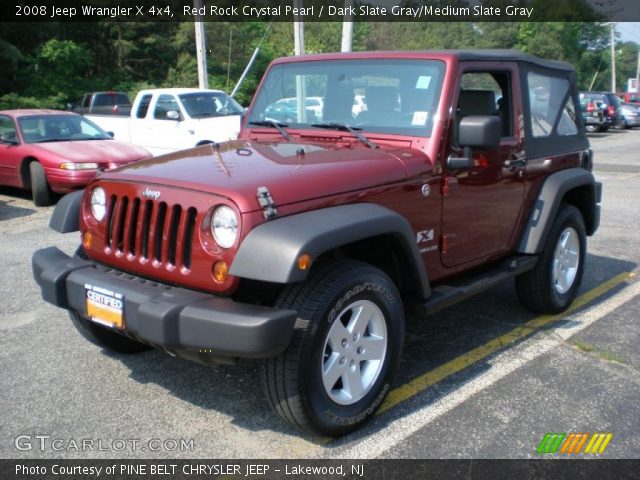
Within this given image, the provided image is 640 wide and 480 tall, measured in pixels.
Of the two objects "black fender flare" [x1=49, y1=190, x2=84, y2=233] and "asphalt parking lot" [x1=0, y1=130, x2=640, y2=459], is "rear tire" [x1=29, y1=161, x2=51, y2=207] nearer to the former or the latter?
"asphalt parking lot" [x1=0, y1=130, x2=640, y2=459]

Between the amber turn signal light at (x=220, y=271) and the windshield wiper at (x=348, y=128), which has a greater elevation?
the windshield wiper at (x=348, y=128)

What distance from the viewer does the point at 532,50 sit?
56656 mm

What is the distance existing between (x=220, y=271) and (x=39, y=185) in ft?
26.1

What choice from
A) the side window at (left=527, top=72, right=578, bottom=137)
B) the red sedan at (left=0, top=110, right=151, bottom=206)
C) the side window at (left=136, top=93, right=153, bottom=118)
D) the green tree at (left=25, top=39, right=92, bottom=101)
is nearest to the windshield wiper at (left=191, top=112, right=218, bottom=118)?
the side window at (left=136, top=93, right=153, bottom=118)

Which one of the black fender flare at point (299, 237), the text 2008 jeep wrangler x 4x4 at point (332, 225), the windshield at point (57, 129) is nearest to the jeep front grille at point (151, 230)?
the text 2008 jeep wrangler x 4x4 at point (332, 225)

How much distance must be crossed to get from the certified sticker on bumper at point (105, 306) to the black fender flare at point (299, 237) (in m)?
0.65

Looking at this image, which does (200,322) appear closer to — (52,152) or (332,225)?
(332,225)

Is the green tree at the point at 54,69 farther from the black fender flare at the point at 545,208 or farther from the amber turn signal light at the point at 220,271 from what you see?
the amber turn signal light at the point at 220,271

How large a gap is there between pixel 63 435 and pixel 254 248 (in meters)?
1.45

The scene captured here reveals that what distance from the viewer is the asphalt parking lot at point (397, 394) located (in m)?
3.26

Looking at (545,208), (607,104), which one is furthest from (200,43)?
(545,208)

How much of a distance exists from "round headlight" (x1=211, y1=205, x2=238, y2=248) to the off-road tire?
118cm

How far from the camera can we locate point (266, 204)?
9.89 feet

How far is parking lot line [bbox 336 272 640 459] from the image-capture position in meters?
3.30
